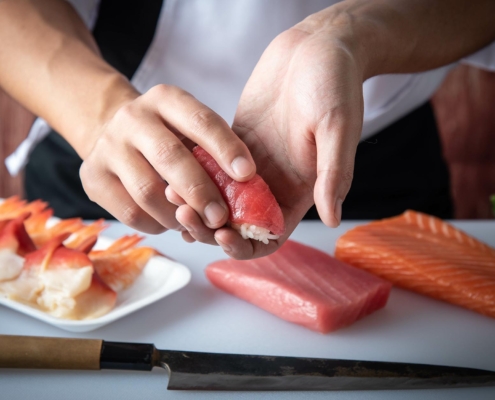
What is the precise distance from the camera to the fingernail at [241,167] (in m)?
1.00

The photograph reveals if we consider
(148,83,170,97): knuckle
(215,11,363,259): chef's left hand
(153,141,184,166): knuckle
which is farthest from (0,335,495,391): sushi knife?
(148,83,170,97): knuckle

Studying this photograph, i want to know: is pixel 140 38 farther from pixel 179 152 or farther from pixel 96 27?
pixel 179 152

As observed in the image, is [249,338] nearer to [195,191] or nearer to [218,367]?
[218,367]

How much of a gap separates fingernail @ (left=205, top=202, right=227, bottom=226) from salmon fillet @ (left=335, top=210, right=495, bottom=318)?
583mm

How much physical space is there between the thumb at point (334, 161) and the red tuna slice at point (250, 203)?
0.33ft

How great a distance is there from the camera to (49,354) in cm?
106

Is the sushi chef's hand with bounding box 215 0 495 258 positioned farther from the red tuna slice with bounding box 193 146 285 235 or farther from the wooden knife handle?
the wooden knife handle

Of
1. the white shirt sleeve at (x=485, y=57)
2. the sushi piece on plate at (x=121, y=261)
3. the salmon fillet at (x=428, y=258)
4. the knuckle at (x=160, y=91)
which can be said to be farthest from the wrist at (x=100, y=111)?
the white shirt sleeve at (x=485, y=57)

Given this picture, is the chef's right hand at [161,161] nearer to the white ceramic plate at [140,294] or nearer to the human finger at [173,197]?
the human finger at [173,197]

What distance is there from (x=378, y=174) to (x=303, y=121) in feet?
3.08

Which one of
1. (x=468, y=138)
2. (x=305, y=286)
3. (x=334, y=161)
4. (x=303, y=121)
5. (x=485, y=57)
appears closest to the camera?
(x=334, y=161)

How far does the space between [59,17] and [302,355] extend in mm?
1002

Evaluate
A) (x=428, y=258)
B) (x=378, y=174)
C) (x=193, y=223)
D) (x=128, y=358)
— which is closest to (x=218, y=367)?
(x=128, y=358)

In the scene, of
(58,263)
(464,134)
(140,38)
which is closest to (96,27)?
(140,38)
